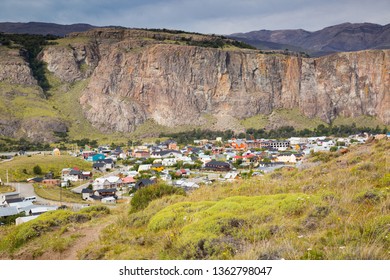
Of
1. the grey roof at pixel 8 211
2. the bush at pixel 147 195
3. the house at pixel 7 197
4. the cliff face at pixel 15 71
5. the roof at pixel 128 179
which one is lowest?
the roof at pixel 128 179

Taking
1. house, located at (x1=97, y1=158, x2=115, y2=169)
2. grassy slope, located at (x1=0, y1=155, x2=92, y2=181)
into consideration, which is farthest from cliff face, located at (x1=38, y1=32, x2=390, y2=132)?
grassy slope, located at (x1=0, y1=155, x2=92, y2=181)

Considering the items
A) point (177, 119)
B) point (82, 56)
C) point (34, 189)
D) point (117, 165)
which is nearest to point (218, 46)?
point (177, 119)

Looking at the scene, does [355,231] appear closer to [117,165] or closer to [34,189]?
[34,189]

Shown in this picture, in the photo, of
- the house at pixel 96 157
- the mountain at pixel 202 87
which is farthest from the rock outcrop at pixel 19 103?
the house at pixel 96 157

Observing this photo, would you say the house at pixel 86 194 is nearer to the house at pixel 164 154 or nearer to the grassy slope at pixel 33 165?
the grassy slope at pixel 33 165

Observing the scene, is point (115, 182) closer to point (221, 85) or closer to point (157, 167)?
point (157, 167)
